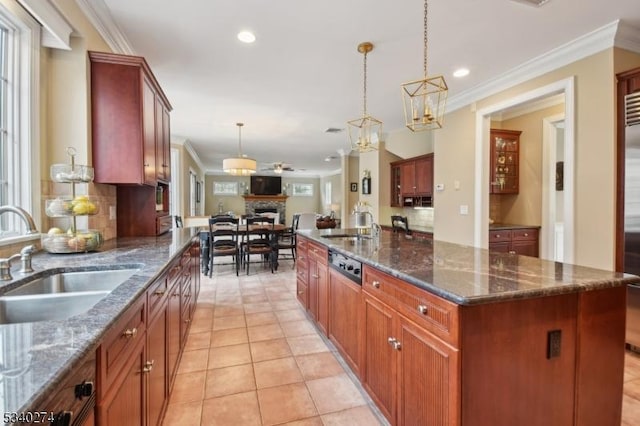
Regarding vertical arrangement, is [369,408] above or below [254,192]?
below

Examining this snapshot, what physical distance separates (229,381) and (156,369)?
29.2 inches

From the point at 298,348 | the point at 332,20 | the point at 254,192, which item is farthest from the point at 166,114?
the point at 254,192

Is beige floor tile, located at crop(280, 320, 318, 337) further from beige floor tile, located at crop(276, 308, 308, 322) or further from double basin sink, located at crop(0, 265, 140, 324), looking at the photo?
double basin sink, located at crop(0, 265, 140, 324)

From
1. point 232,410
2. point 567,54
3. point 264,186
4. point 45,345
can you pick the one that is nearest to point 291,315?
point 232,410

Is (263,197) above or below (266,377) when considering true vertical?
above

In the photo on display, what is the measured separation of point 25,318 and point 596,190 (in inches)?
156

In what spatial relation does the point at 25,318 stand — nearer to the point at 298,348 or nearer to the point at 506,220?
the point at 298,348

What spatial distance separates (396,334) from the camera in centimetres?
148

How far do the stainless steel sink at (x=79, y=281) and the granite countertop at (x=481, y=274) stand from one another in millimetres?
1356

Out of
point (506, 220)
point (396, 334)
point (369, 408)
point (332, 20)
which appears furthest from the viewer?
point (506, 220)

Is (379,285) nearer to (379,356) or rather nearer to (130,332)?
(379,356)

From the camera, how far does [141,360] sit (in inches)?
48.9

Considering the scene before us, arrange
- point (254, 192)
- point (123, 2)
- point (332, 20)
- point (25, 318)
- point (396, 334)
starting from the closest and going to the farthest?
point (25, 318), point (396, 334), point (123, 2), point (332, 20), point (254, 192)

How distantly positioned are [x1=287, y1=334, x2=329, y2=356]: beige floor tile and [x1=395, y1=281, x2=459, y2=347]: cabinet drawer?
134 cm
